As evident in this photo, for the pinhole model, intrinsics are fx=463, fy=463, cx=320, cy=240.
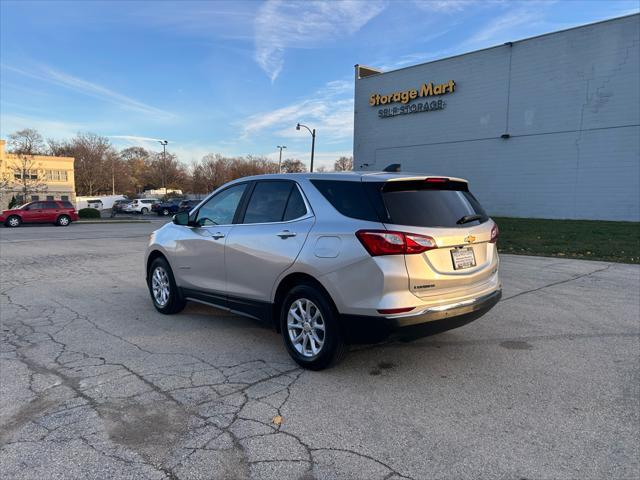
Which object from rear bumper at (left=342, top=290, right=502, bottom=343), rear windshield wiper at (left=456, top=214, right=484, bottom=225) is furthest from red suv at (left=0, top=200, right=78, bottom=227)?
rear windshield wiper at (left=456, top=214, right=484, bottom=225)

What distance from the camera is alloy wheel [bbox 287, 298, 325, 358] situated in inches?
158

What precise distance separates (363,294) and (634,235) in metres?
15.3

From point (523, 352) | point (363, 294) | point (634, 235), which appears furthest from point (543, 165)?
point (363, 294)

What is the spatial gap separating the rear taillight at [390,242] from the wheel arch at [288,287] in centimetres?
57

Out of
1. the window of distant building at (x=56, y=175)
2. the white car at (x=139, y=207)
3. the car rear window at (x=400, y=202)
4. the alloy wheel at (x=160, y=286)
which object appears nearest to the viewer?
the car rear window at (x=400, y=202)

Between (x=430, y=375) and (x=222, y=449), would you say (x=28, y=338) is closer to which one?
(x=222, y=449)

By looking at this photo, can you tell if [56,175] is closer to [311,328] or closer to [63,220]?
[63,220]

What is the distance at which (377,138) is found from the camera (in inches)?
1224

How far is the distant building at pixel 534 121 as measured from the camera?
21.1 m

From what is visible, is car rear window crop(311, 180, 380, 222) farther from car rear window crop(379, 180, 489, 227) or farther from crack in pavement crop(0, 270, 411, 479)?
crack in pavement crop(0, 270, 411, 479)

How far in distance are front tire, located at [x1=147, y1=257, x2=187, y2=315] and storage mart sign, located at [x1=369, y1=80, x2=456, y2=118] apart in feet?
80.5

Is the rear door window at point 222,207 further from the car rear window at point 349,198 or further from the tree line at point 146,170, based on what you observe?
the tree line at point 146,170

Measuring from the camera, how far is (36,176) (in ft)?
190

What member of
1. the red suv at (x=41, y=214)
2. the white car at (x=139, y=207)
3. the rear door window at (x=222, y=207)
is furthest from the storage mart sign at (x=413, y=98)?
the white car at (x=139, y=207)
